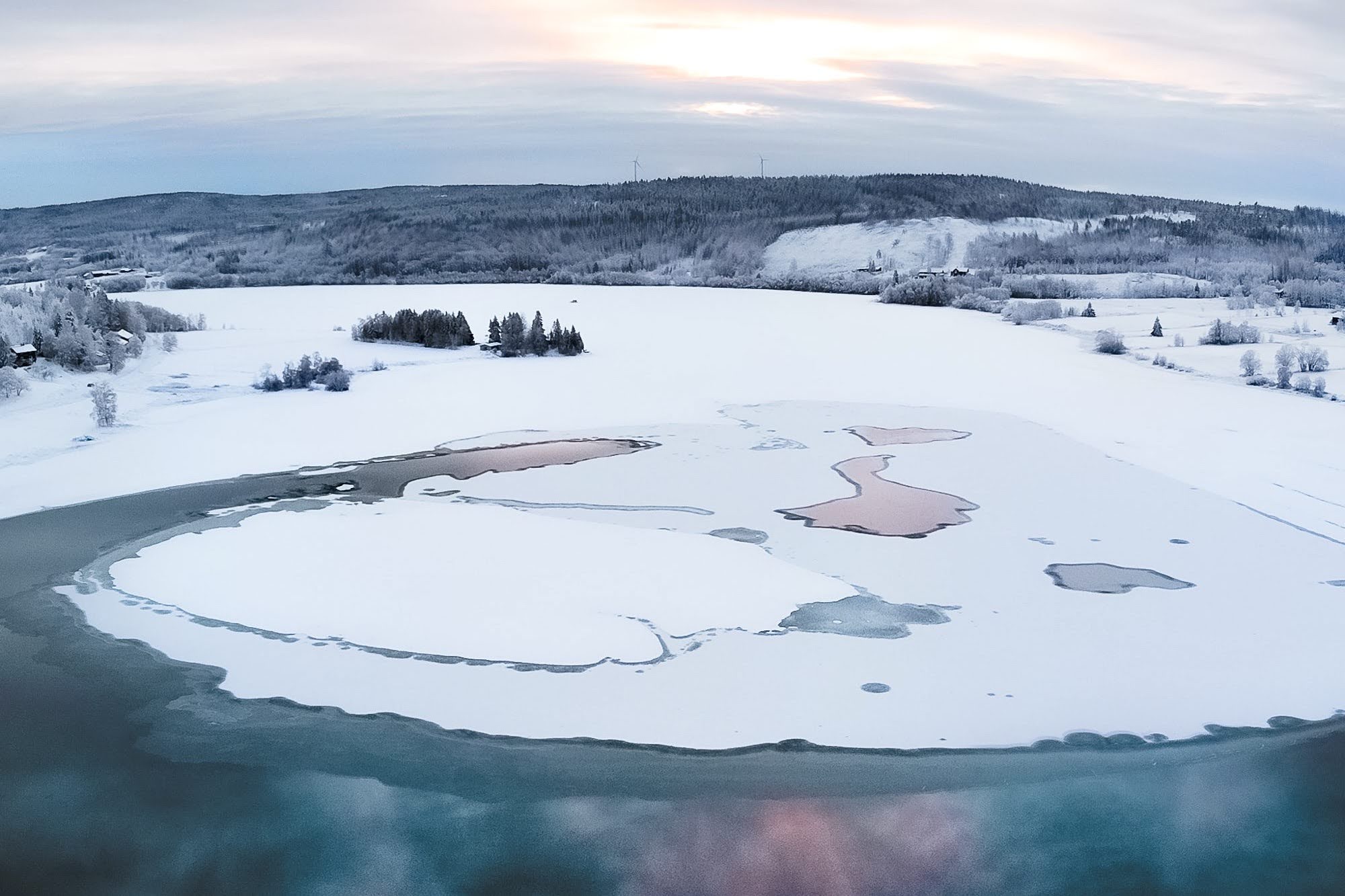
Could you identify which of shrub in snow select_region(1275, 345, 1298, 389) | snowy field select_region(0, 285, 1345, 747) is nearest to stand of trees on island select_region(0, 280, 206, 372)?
snowy field select_region(0, 285, 1345, 747)

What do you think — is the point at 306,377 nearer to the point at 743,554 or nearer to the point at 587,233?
the point at 743,554

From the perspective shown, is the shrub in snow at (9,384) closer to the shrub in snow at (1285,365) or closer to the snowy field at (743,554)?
the snowy field at (743,554)

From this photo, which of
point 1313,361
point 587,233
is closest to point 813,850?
point 1313,361

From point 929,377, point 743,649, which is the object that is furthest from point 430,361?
point 743,649

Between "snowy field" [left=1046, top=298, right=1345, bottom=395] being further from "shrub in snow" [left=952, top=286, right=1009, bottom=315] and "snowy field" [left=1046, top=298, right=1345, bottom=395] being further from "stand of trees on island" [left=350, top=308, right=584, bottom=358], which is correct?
"stand of trees on island" [left=350, top=308, right=584, bottom=358]

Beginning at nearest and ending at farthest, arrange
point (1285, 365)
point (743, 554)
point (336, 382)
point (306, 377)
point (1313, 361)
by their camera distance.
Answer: point (743, 554) < point (336, 382) < point (1285, 365) < point (306, 377) < point (1313, 361)

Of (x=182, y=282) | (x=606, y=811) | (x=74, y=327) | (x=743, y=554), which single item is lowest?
(x=606, y=811)
